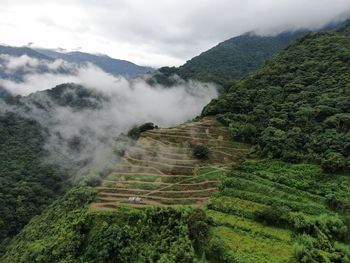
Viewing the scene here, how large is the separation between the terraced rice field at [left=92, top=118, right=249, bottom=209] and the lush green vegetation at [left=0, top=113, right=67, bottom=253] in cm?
2283

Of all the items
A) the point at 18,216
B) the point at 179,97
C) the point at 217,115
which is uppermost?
the point at 217,115

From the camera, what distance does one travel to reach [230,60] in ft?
386

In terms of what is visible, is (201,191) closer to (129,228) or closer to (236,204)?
(236,204)

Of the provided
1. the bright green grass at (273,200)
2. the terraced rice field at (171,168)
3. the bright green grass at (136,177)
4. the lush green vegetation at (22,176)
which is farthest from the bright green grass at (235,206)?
the lush green vegetation at (22,176)

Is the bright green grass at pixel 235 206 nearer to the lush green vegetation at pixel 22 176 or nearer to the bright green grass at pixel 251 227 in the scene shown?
the bright green grass at pixel 251 227

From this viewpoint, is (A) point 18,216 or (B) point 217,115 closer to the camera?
(B) point 217,115

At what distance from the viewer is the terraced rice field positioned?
3941 centimetres

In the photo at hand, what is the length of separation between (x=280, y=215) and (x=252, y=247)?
4.22 m

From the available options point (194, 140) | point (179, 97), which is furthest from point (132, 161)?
point (179, 97)

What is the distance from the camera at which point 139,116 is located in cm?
10681

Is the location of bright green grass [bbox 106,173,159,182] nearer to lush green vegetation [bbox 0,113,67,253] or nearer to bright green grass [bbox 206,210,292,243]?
bright green grass [bbox 206,210,292,243]

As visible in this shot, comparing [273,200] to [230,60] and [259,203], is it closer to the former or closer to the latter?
[259,203]

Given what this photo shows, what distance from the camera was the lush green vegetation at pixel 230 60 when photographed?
360 feet

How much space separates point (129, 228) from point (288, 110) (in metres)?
27.8
